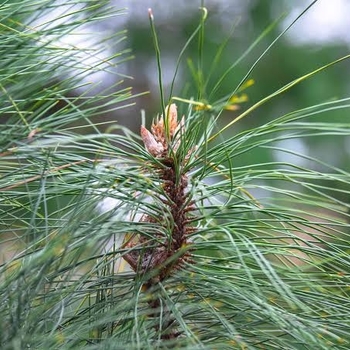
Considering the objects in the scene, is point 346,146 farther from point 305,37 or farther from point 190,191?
point 190,191

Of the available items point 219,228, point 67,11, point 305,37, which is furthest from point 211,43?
point 219,228

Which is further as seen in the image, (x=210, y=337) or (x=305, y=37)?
(x=305, y=37)

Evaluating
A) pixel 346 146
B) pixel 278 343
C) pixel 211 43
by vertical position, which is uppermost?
pixel 211 43

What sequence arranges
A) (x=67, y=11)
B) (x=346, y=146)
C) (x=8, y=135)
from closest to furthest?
(x=8, y=135)
(x=67, y=11)
(x=346, y=146)

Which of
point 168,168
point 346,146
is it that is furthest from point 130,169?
point 346,146

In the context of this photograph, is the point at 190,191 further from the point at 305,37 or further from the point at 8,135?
the point at 305,37

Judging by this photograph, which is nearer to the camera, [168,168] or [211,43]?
[168,168]

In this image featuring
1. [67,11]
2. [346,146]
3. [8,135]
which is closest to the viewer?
[8,135]

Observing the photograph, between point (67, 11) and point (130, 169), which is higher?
point (67, 11)

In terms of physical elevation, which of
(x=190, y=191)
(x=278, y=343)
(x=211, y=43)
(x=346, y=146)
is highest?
(x=211, y=43)
